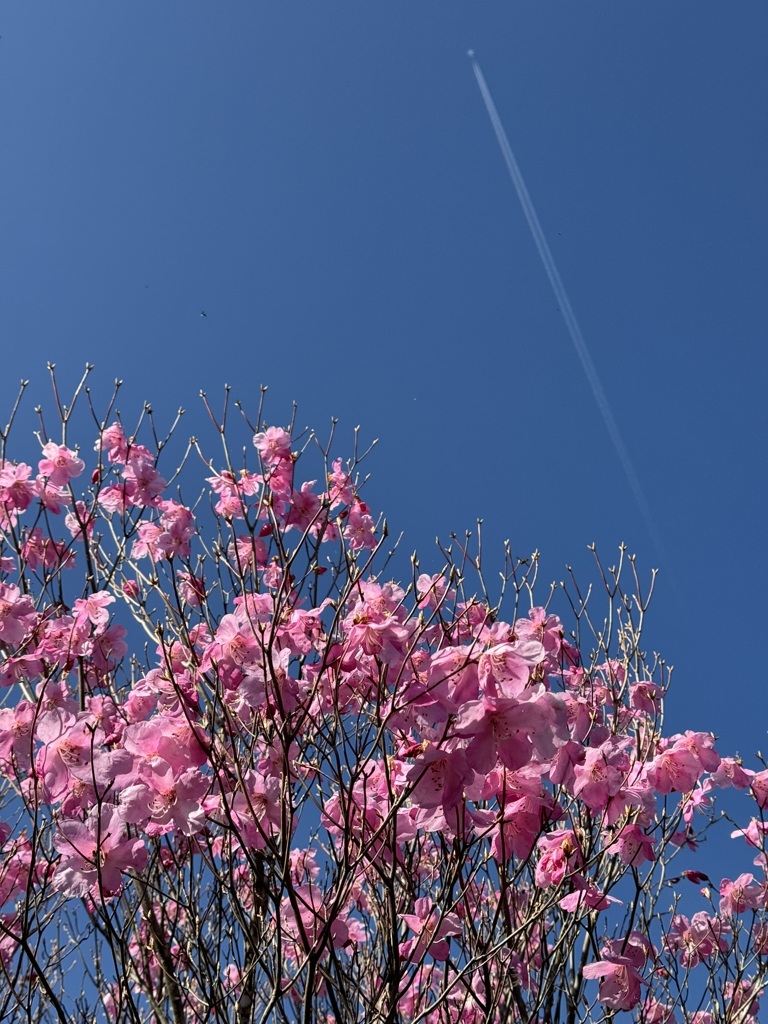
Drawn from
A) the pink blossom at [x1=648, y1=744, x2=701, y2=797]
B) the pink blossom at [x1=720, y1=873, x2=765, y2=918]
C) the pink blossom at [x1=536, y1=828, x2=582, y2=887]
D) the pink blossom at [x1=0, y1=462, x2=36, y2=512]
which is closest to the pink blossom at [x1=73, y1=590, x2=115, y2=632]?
the pink blossom at [x1=0, y1=462, x2=36, y2=512]

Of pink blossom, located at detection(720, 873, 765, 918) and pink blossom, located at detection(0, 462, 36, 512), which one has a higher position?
pink blossom, located at detection(0, 462, 36, 512)

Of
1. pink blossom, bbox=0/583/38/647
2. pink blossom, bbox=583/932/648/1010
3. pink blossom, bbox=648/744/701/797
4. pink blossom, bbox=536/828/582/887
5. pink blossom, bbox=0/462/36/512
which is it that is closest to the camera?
pink blossom, bbox=536/828/582/887

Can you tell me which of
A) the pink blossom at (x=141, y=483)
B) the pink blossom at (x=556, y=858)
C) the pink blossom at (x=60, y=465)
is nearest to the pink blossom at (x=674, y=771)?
the pink blossom at (x=556, y=858)

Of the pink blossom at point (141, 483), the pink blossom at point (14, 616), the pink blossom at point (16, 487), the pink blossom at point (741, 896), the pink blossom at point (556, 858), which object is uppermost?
the pink blossom at point (141, 483)

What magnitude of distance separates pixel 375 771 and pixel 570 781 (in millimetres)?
627

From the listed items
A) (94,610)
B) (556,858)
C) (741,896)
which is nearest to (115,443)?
(94,610)

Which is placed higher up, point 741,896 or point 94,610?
point 94,610

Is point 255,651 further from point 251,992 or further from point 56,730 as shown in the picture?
point 251,992

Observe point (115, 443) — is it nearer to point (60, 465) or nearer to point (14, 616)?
point (60, 465)

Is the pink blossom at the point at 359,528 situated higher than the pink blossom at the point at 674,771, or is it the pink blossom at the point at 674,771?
the pink blossom at the point at 359,528

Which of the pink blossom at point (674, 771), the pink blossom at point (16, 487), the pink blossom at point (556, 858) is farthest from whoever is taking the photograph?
the pink blossom at point (16, 487)

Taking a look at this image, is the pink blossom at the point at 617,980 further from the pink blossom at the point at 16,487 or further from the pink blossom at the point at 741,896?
the pink blossom at the point at 16,487

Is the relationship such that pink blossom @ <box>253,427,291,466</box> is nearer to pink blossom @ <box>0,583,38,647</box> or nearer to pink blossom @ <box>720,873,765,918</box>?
pink blossom @ <box>0,583,38,647</box>

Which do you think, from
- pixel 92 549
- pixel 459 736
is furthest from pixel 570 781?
pixel 92 549
